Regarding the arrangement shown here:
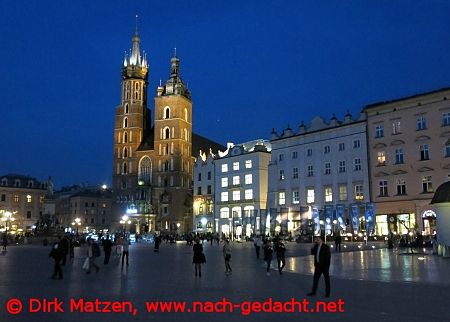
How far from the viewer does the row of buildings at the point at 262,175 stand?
195ft

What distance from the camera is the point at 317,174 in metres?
70.3


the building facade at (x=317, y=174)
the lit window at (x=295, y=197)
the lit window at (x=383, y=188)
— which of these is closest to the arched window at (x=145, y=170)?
the building facade at (x=317, y=174)

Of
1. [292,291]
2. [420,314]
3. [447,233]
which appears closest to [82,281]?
[292,291]

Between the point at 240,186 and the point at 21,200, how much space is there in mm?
62026

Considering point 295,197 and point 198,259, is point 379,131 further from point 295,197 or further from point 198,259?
point 198,259

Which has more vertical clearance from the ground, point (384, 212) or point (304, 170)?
point (304, 170)

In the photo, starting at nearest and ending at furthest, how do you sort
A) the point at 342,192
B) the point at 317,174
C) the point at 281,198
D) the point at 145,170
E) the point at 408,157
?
the point at 408,157
the point at 342,192
the point at 317,174
the point at 281,198
the point at 145,170

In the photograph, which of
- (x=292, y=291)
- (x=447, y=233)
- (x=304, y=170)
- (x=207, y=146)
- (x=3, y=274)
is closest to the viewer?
(x=292, y=291)

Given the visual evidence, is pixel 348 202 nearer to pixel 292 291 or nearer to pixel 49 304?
pixel 292 291

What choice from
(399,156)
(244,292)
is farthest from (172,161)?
(244,292)

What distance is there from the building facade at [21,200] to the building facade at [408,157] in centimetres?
8394

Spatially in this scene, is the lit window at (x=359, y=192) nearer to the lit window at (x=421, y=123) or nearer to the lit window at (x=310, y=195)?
the lit window at (x=310, y=195)

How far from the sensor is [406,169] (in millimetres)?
60344

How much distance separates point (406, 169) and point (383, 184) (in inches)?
144
